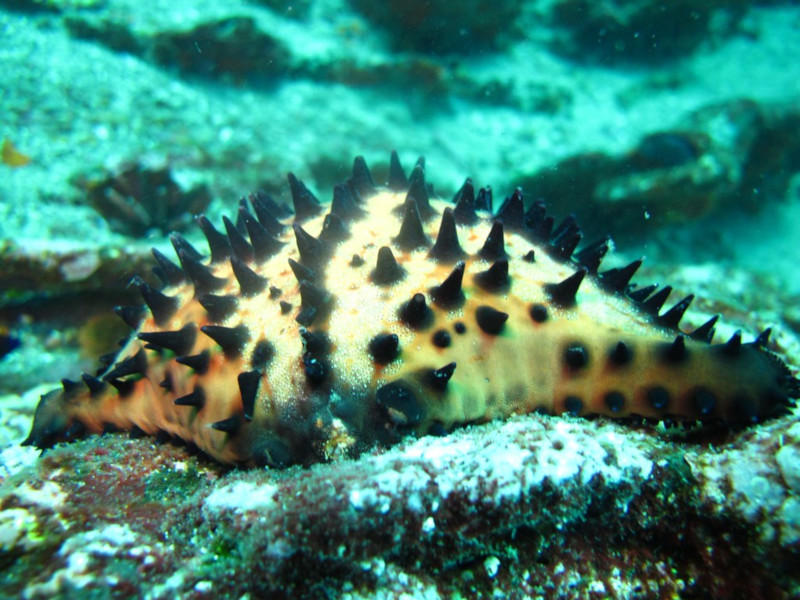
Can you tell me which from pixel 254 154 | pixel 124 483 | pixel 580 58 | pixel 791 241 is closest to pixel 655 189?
pixel 580 58

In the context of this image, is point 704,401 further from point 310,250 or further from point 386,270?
point 310,250

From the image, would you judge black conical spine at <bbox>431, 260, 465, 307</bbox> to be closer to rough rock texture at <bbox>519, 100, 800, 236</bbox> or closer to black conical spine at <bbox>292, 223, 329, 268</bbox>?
black conical spine at <bbox>292, 223, 329, 268</bbox>

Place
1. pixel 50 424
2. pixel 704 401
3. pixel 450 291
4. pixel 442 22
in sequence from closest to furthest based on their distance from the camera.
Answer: pixel 704 401 → pixel 450 291 → pixel 50 424 → pixel 442 22

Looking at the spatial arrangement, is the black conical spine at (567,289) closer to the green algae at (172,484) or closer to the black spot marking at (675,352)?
the black spot marking at (675,352)

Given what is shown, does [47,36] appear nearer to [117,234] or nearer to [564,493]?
[117,234]

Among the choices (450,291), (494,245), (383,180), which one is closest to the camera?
(450,291)

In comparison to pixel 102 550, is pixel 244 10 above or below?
above

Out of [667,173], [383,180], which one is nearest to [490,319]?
[383,180]
